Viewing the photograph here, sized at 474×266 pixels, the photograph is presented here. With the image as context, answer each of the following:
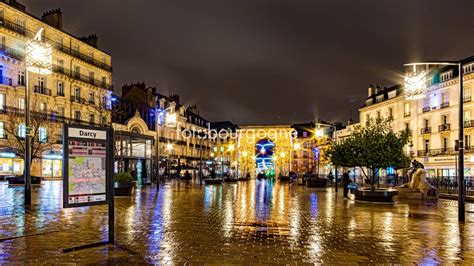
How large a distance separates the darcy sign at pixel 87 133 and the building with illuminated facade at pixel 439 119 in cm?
4295

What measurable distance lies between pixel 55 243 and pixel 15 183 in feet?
90.7

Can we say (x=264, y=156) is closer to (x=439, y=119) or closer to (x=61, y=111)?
(x=439, y=119)

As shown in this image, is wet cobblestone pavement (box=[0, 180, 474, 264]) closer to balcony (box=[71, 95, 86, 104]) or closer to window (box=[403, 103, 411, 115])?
balcony (box=[71, 95, 86, 104])

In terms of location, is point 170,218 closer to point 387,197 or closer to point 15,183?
point 387,197

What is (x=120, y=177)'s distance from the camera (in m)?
21.3

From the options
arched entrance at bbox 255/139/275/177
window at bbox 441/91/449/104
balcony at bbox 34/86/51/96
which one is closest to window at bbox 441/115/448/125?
window at bbox 441/91/449/104

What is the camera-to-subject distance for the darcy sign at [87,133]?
326 inches

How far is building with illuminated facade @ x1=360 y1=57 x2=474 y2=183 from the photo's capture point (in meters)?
48.1

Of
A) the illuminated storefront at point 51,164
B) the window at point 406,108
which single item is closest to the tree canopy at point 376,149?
the illuminated storefront at point 51,164

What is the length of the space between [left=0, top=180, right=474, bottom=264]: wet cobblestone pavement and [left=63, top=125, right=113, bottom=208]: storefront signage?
1.03 metres

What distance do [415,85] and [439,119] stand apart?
43845mm

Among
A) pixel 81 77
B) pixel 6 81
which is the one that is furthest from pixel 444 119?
pixel 6 81

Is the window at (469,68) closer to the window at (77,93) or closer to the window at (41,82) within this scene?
the window at (77,93)

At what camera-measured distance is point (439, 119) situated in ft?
172
